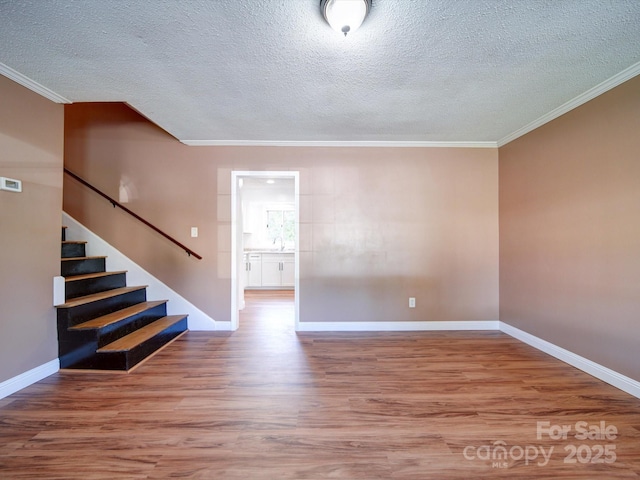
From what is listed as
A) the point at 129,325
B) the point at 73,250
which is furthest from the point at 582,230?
the point at 73,250

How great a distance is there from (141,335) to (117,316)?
11.7 inches

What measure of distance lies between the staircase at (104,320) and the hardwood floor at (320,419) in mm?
147

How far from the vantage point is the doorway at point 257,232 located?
332 cm

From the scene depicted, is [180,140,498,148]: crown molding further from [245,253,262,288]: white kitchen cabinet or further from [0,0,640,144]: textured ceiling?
[245,253,262,288]: white kitchen cabinet

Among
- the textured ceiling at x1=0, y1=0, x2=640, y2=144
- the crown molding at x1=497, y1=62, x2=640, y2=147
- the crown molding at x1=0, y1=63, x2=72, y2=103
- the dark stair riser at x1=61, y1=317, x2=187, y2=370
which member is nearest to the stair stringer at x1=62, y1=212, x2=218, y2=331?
the dark stair riser at x1=61, y1=317, x2=187, y2=370

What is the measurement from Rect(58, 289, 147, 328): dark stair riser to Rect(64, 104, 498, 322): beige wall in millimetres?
376

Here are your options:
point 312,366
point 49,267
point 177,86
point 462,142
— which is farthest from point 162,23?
point 462,142

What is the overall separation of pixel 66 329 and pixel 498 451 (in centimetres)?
328

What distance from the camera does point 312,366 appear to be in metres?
2.37

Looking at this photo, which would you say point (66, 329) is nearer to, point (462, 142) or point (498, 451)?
point (498, 451)

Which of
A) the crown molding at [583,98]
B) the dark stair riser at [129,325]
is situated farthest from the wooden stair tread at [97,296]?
the crown molding at [583,98]

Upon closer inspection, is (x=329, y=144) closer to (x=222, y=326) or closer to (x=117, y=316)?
(x=222, y=326)

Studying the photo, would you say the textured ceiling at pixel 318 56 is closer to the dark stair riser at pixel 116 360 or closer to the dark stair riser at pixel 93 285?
the dark stair riser at pixel 93 285

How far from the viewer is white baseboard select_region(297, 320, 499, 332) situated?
331 cm
